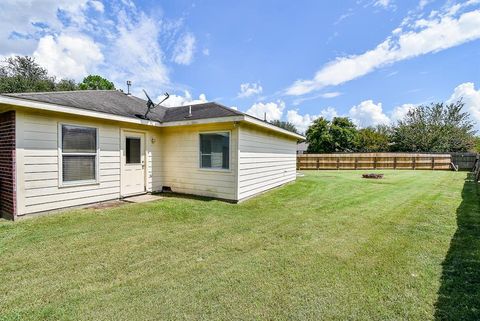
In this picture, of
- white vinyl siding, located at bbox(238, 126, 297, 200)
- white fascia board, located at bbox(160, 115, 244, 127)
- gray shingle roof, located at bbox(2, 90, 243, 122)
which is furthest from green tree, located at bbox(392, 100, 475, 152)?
white fascia board, located at bbox(160, 115, 244, 127)

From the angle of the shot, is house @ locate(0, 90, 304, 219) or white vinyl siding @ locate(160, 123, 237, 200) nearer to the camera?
house @ locate(0, 90, 304, 219)

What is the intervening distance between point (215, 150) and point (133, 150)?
97.4 inches

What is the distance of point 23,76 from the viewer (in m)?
26.4

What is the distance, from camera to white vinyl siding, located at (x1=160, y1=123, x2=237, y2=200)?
652 cm

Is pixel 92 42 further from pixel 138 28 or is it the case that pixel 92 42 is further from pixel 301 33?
pixel 301 33

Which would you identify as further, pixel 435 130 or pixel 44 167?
pixel 435 130

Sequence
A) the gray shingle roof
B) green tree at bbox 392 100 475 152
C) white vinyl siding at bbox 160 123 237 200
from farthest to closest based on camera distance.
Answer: green tree at bbox 392 100 475 152 → white vinyl siding at bbox 160 123 237 200 → the gray shingle roof

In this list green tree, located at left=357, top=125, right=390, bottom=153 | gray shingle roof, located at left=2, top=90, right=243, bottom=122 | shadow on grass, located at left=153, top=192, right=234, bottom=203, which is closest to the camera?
gray shingle roof, located at left=2, top=90, right=243, bottom=122

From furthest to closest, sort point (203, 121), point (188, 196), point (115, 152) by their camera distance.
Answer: point (188, 196), point (203, 121), point (115, 152)

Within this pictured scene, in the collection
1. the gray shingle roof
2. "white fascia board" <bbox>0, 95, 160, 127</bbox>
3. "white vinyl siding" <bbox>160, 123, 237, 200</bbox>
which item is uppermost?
the gray shingle roof

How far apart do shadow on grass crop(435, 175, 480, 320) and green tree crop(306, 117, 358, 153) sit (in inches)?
988

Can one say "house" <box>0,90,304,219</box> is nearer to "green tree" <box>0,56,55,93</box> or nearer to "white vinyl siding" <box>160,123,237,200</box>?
"white vinyl siding" <box>160,123,237,200</box>

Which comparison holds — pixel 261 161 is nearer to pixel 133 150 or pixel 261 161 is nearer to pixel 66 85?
pixel 133 150

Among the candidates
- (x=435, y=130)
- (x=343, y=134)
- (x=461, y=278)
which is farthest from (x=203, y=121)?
(x=435, y=130)
